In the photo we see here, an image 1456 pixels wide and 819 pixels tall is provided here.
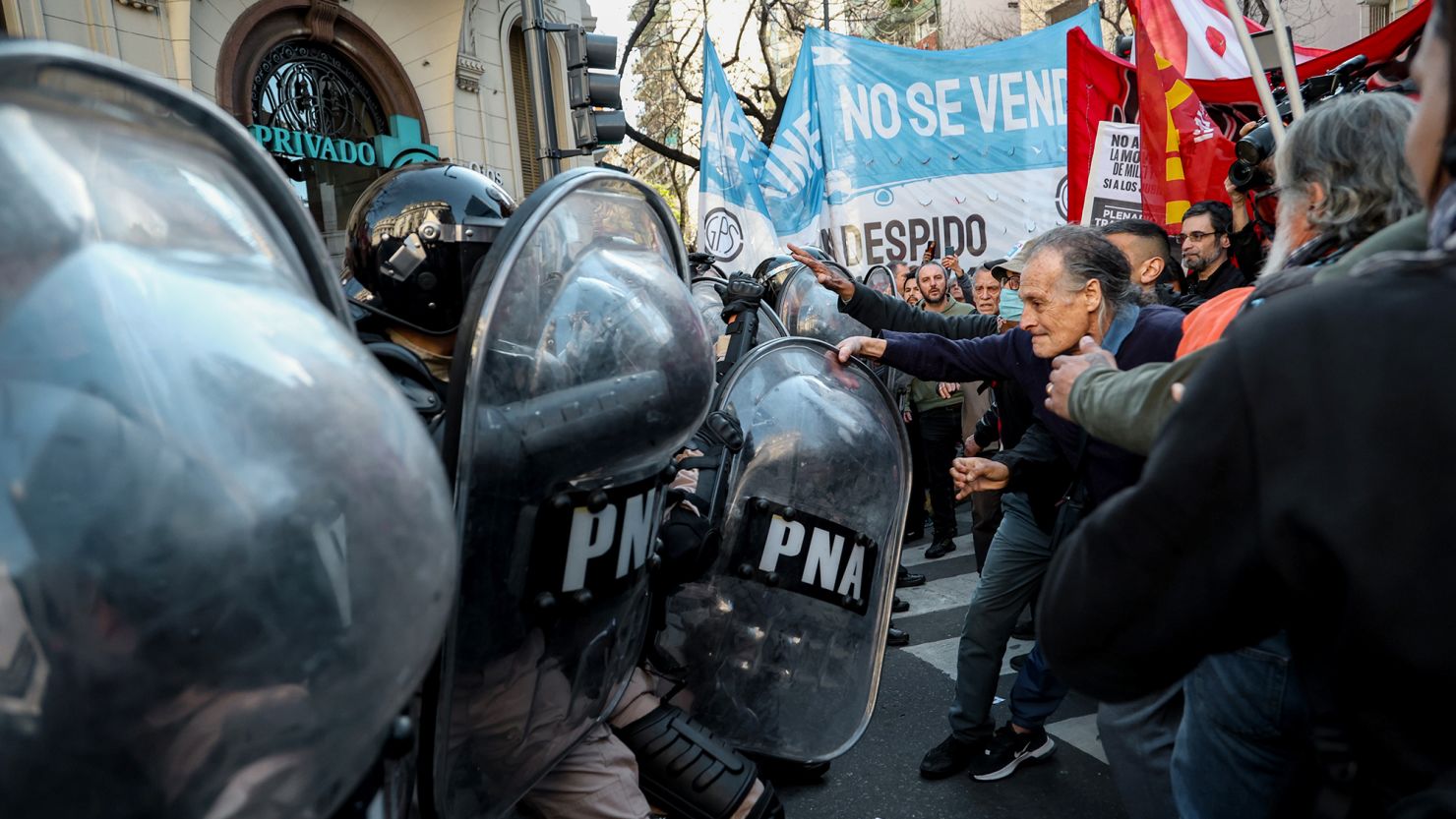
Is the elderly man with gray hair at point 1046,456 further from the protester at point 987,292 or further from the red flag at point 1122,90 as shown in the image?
the protester at point 987,292

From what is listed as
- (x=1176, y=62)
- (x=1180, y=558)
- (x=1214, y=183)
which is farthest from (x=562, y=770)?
(x=1176, y=62)

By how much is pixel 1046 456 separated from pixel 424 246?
2.03 metres

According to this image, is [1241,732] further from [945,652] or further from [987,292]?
[987,292]

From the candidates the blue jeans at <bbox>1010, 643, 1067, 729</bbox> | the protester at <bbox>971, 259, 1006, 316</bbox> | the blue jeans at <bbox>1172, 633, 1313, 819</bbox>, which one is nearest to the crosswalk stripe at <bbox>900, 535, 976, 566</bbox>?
the protester at <bbox>971, 259, 1006, 316</bbox>

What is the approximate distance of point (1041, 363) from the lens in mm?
3014

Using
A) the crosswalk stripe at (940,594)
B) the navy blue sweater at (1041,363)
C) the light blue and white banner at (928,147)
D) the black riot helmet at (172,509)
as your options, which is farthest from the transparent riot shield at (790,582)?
the light blue and white banner at (928,147)

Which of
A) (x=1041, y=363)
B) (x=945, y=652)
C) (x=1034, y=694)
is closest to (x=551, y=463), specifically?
(x=1041, y=363)

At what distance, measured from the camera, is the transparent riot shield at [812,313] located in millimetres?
5617

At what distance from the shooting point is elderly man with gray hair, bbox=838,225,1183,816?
2.24m

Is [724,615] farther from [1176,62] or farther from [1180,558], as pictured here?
[1176,62]

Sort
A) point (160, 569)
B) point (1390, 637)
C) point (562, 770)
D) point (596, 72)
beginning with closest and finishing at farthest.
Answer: point (160, 569) → point (1390, 637) → point (562, 770) → point (596, 72)

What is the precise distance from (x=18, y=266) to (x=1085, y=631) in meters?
0.95

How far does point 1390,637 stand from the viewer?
795mm

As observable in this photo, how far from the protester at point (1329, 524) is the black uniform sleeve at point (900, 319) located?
9.92ft
